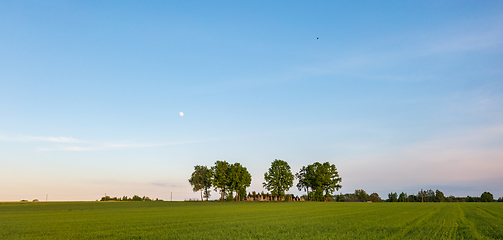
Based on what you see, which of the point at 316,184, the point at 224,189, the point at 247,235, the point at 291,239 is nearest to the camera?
the point at 291,239

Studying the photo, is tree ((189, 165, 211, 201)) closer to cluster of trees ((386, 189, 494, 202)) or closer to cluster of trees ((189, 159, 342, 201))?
cluster of trees ((189, 159, 342, 201))

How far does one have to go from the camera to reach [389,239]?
54.8 feet

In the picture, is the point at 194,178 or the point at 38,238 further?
the point at 194,178

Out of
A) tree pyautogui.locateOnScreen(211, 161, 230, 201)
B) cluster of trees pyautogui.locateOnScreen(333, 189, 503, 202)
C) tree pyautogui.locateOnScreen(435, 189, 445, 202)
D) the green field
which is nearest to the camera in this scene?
the green field

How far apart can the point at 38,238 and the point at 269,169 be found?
123744mm

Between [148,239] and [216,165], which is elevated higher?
[216,165]

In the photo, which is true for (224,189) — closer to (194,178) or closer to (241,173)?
(241,173)

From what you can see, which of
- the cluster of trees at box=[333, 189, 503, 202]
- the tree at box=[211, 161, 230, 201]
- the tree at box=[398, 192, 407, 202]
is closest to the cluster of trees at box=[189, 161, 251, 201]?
the tree at box=[211, 161, 230, 201]

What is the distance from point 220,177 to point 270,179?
21.9 metres

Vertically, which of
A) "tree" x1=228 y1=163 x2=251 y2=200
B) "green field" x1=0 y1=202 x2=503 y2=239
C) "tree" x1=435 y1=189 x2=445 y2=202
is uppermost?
"tree" x1=228 y1=163 x2=251 y2=200

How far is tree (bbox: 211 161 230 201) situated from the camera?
12788cm

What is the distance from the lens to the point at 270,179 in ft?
449

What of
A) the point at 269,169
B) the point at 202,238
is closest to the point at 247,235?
the point at 202,238

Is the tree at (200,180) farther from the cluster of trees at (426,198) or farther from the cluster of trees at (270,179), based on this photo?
the cluster of trees at (426,198)
